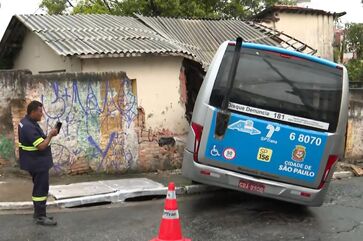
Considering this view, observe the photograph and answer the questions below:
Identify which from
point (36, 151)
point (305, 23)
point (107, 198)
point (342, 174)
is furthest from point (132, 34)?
point (305, 23)

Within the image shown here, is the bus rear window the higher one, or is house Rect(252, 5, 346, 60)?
house Rect(252, 5, 346, 60)

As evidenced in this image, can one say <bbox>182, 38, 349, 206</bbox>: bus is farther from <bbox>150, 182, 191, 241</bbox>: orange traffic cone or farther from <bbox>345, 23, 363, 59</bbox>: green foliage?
<bbox>345, 23, 363, 59</bbox>: green foliage

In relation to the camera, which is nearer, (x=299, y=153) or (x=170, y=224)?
(x=170, y=224)

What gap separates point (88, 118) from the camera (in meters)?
9.59

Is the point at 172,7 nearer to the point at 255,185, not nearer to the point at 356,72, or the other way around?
the point at 356,72

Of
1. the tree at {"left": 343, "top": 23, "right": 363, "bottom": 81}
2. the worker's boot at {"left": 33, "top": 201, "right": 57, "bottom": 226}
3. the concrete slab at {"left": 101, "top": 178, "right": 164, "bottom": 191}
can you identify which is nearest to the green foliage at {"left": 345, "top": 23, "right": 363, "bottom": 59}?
the tree at {"left": 343, "top": 23, "right": 363, "bottom": 81}

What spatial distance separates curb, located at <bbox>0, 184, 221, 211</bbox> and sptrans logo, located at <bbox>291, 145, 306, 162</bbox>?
2508 mm

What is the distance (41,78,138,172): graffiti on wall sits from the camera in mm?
9305

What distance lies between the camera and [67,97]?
9352 millimetres

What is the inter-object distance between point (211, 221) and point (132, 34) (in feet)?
20.3

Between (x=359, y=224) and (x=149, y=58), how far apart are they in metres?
5.69

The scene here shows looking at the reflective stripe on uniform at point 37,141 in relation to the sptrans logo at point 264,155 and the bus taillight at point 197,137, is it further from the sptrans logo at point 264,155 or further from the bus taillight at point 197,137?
the sptrans logo at point 264,155

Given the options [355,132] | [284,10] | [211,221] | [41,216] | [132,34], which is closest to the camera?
[41,216]

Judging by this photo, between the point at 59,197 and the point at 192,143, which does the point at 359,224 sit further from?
the point at 59,197
